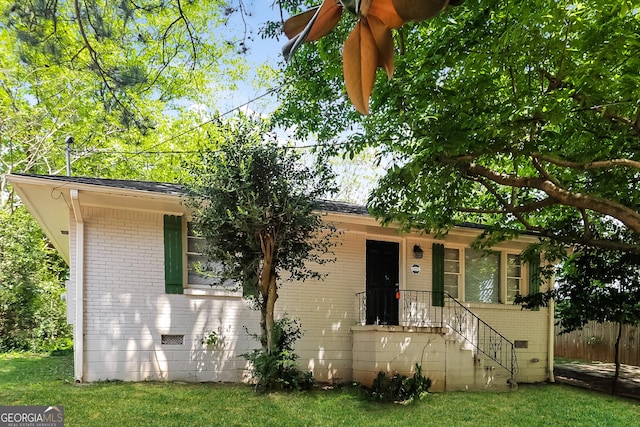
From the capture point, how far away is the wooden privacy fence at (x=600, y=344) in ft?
46.1

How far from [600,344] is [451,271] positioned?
8250mm

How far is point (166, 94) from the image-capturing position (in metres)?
17.0

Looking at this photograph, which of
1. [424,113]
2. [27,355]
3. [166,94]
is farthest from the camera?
[166,94]

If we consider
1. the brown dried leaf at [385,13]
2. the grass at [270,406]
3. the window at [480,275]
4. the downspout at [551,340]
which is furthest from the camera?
the downspout at [551,340]

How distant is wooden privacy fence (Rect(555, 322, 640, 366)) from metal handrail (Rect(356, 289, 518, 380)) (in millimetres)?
4612

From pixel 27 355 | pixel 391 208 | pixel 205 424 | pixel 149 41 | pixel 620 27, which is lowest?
pixel 27 355

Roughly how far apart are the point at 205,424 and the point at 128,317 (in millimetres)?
3065

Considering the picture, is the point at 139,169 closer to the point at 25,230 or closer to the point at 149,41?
the point at 25,230

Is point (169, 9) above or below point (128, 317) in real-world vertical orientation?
above

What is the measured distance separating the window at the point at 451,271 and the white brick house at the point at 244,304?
0.09 feet

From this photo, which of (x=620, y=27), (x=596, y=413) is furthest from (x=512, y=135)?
(x=596, y=413)

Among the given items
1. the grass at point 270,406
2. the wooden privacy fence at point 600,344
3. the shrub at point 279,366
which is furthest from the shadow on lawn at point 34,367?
the wooden privacy fence at point 600,344

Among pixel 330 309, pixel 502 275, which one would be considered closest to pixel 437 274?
pixel 502 275

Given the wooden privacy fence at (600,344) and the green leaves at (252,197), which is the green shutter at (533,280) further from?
the green leaves at (252,197)
